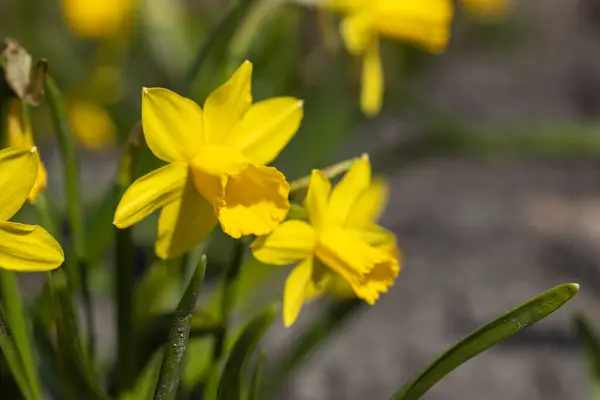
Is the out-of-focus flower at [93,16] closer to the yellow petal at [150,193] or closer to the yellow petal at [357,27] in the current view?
the yellow petal at [357,27]

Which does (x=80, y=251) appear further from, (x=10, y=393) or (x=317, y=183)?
(x=317, y=183)

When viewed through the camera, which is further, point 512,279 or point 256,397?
point 512,279

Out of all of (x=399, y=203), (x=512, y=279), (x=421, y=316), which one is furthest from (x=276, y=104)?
(x=399, y=203)

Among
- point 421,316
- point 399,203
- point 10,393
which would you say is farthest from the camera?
point 399,203

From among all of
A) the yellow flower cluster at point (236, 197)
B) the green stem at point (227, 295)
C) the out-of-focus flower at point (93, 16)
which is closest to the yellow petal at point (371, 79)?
the yellow flower cluster at point (236, 197)

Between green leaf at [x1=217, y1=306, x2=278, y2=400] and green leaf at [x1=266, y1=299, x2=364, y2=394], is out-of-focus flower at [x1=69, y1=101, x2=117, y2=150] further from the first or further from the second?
green leaf at [x1=217, y1=306, x2=278, y2=400]
